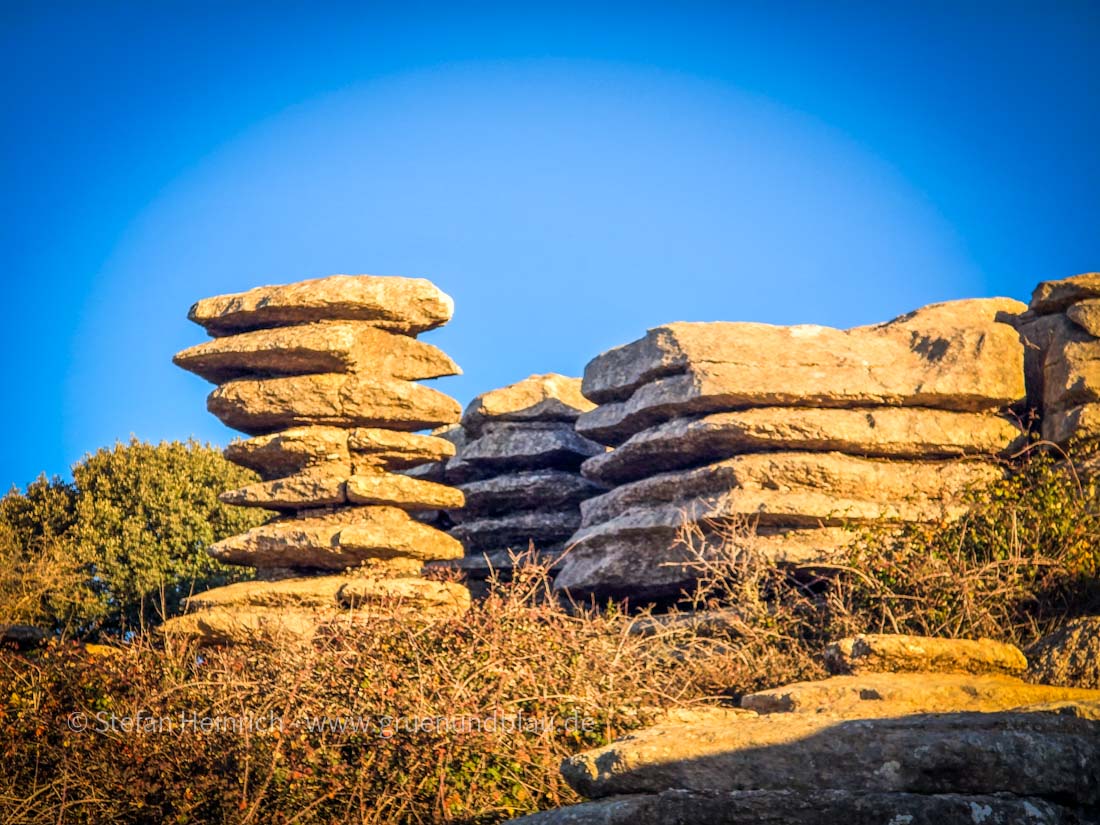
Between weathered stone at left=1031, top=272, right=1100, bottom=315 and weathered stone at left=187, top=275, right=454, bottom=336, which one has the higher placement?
weathered stone at left=187, top=275, right=454, bottom=336

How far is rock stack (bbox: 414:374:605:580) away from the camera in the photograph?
18.7 metres

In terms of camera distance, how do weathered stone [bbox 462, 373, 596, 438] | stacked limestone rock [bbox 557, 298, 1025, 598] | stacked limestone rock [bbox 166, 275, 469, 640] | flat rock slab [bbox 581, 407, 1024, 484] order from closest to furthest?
stacked limestone rock [bbox 557, 298, 1025, 598]
flat rock slab [bbox 581, 407, 1024, 484]
stacked limestone rock [bbox 166, 275, 469, 640]
weathered stone [bbox 462, 373, 596, 438]

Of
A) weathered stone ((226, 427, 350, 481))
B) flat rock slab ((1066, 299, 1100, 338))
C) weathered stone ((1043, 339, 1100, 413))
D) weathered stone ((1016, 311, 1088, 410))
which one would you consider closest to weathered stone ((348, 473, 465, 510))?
weathered stone ((226, 427, 350, 481))

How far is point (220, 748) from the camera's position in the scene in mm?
9820

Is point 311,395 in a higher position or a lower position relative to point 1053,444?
higher

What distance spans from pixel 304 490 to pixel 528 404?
4350 millimetres

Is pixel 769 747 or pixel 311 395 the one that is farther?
pixel 311 395

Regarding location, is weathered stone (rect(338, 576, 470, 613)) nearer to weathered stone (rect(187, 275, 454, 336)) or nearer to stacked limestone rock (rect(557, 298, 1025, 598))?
stacked limestone rock (rect(557, 298, 1025, 598))

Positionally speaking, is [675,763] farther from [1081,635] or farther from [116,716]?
[116,716]

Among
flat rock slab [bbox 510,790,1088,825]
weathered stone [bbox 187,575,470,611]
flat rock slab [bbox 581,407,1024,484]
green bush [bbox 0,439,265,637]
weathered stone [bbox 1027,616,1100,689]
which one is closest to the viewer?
flat rock slab [bbox 510,790,1088,825]

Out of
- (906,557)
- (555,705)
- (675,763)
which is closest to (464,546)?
(906,557)

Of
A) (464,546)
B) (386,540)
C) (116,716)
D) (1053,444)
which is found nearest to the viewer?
(116,716)

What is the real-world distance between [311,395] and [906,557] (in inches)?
359

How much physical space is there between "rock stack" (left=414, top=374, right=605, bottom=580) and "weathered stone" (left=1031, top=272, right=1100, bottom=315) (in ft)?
23.5
